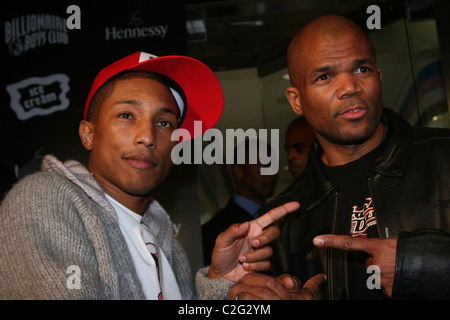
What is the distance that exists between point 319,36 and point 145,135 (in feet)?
2.65

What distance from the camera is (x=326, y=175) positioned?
1836mm

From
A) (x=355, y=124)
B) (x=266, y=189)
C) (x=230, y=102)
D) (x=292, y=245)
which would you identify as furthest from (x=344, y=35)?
(x=230, y=102)

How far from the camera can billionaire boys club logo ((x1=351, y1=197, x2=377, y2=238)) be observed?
1628 mm

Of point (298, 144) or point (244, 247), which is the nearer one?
point (244, 247)

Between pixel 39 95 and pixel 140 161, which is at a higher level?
pixel 39 95

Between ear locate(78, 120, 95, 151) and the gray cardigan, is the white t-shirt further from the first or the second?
ear locate(78, 120, 95, 151)

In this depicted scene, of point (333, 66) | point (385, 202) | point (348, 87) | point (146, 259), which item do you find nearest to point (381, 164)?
point (385, 202)

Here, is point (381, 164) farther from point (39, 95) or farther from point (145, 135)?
point (39, 95)

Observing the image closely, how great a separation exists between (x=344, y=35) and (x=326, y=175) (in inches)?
21.3

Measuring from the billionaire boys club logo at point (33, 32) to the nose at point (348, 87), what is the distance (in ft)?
5.67

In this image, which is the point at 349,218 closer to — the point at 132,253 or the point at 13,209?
the point at 132,253

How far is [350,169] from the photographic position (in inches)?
70.8

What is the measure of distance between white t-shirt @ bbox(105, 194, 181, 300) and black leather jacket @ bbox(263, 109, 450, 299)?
1.45 feet
